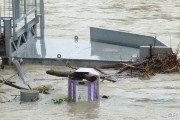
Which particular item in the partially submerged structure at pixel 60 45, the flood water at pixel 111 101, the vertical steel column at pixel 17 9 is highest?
the vertical steel column at pixel 17 9

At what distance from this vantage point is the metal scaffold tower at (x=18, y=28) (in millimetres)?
13984

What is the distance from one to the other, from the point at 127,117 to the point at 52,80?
10.2ft

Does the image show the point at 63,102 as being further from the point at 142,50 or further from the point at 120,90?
the point at 142,50

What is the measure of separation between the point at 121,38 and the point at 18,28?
3.04 m

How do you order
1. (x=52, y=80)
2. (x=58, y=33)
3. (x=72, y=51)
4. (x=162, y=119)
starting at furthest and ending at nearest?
(x=58, y=33) → (x=72, y=51) → (x=52, y=80) → (x=162, y=119)

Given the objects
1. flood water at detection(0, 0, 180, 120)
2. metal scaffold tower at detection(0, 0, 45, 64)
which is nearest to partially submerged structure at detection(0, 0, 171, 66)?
metal scaffold tower at detection(0, 0, 45, 64)

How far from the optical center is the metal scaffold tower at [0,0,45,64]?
13984 millimetres

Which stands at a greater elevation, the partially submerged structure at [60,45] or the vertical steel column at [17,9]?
the vertical steel column at [17,9]

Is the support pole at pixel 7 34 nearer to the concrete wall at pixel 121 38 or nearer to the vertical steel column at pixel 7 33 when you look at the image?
the vertical steel column at pixel 7 33

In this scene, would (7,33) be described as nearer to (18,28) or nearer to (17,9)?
(18,28)

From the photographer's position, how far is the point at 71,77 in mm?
10836

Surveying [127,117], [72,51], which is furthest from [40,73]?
[127,117]

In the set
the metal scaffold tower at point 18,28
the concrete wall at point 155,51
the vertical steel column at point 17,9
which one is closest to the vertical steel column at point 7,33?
the metal scaffold tower at point 18,28

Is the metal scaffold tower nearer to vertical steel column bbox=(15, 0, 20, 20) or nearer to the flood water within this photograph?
vertical steel column bbox=(15, 0, 20, 20)
